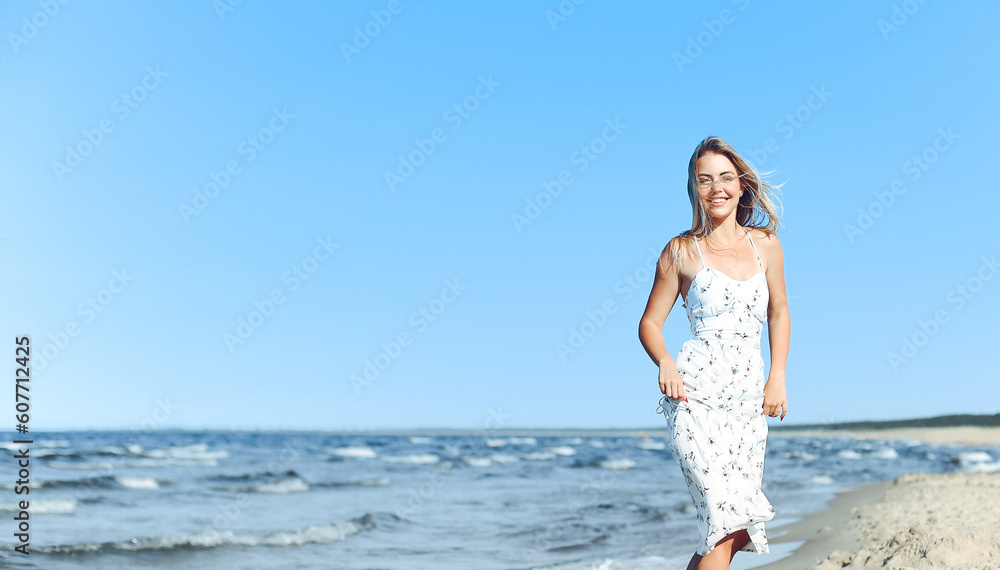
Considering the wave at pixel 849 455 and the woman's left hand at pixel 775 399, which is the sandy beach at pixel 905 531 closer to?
the woman's left hand at pixel 775 399

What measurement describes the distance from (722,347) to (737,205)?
63cm

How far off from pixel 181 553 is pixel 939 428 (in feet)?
286

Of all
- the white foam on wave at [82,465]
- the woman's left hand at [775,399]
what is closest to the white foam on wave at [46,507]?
the white foam on wave at [82,465]

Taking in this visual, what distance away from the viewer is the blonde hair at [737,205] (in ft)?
9.89

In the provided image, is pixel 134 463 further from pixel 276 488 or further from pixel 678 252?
pixel 678 252

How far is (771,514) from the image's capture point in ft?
9.41

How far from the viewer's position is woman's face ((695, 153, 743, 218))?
9.79 ft

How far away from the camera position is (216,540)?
9.19 meters

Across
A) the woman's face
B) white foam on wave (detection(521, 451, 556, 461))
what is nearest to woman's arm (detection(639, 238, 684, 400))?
the woman's face

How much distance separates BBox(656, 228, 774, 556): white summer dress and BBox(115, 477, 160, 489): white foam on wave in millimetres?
15533

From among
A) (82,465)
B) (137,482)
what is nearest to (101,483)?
(137,482)

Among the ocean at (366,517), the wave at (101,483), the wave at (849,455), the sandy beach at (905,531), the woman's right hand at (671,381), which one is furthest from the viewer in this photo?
the wave at (849,455)

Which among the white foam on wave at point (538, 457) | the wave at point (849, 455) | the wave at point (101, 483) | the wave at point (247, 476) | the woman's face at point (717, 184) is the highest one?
the woman's face at point (717, 184)

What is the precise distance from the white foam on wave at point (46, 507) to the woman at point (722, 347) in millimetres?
11492
